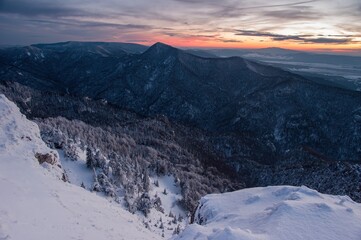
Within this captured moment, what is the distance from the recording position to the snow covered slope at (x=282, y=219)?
49.3ft

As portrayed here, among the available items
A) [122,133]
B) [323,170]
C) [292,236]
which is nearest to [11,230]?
[292,236]

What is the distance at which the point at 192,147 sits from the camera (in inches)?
6939

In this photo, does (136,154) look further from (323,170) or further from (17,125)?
(17,125)

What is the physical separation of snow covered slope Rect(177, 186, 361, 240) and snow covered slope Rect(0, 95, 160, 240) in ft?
33.0

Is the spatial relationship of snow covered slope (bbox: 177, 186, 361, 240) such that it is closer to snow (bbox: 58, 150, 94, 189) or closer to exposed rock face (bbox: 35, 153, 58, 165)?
exposed rock face (bbox: 35, 153, 58, 165)

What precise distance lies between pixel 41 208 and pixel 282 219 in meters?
19.7

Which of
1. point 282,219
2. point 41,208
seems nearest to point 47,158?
point 41,208

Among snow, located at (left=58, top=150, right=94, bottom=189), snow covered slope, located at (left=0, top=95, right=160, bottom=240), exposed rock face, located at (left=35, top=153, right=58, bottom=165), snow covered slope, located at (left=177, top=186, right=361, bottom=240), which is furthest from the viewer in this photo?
snow, located at (left=58, top=150, right=94, bottom=189)

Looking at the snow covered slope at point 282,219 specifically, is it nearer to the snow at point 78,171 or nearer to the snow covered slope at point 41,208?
the snow covered slope at point 41,208

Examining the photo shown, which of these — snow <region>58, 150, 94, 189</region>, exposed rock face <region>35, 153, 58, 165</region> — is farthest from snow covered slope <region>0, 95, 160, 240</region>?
snow <region>58, 150, 94, 189</region>

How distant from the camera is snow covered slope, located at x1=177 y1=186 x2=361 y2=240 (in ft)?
49.3

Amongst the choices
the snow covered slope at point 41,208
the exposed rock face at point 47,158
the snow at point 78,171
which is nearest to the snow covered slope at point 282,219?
the snow covered slope at point 41,208

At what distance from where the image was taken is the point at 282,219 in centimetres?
1645

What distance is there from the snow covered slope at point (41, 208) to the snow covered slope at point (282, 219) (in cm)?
1007
